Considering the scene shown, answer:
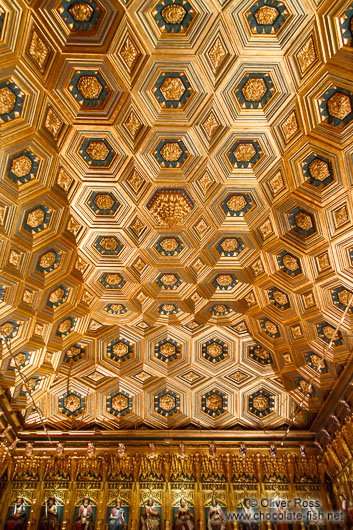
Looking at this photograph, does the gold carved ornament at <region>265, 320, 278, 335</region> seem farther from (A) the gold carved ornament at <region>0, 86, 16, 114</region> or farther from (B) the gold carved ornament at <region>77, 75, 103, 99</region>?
(A) the gold carved ornament at <region>0, 86, 16, 114</region>

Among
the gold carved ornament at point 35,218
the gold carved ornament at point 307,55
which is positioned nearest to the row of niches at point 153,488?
the gold carved ornament at point 35,218

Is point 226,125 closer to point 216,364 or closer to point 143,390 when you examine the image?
point 216,364

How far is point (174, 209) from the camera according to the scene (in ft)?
40.2

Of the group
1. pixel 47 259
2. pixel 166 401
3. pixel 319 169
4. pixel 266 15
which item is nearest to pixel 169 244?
pixel 47 259

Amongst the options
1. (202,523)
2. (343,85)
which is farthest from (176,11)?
(202,523)

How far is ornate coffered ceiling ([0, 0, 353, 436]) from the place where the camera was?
9.01 m

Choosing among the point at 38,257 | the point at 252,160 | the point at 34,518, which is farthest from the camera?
the point at 34,518

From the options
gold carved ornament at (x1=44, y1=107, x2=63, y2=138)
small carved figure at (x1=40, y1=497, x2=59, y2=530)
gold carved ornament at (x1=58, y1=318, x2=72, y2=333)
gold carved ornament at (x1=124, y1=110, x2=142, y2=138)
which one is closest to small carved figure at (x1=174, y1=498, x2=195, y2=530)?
small carved figure at (x1=40, y1=497, x2=59, y2=530)

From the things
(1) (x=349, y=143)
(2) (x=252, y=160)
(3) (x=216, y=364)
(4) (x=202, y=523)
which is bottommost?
(4) (x=202, y=523)

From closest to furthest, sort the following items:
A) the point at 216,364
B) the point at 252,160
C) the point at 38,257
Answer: the point at 252,160 → the point at 38,257 → the point at 216,364

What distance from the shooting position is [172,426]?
17.0m

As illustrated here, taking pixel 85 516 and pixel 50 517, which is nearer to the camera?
pixel 50 517

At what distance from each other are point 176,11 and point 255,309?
925 centimetres

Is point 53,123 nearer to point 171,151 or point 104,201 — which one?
point 104,201
